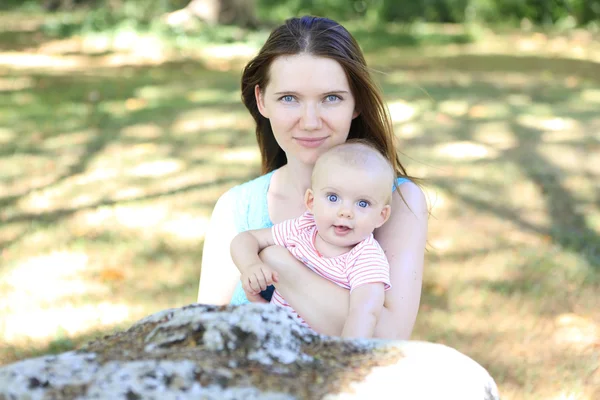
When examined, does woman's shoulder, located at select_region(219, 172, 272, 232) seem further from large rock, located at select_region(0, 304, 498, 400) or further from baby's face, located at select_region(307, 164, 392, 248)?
large rock, located at select_region(0, 304, 498, 400)

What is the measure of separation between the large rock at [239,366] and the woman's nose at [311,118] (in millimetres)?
884

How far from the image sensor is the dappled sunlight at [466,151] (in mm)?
6410

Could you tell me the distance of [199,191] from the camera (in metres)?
5.61

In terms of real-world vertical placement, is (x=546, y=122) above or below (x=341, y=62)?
below

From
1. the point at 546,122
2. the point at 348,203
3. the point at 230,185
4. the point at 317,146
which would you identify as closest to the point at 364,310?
the point at 348,203

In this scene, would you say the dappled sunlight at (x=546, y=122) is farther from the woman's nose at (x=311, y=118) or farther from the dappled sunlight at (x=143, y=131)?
the woman's nose at (x=311, y=118)

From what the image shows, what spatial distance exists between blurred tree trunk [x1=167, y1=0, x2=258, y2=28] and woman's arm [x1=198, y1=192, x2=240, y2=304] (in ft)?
42.1

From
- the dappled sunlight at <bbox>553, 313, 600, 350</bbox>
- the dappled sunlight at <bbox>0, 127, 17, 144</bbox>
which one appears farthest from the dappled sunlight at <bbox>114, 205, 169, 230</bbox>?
the dappled sunlight at <bbox>553, 313, 600, 350</bbox>

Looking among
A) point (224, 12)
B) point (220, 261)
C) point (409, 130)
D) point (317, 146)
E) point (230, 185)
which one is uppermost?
point (317, 146)

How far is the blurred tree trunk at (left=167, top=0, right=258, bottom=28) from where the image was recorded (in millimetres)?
14828

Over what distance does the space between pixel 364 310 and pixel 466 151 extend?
16.2 feet

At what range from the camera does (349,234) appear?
1929 mm

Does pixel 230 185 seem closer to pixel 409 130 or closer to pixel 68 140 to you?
pixel 68 140

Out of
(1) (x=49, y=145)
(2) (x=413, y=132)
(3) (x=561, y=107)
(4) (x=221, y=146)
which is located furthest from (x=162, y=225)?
(3) (x=561, y=107)
